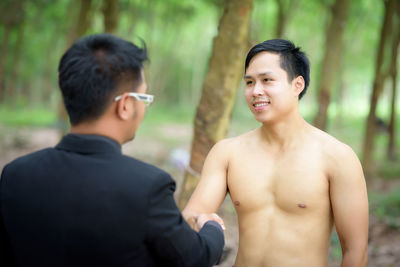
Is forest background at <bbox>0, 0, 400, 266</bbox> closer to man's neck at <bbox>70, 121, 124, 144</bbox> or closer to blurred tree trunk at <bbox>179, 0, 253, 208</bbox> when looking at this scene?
blurred tree trunk at <bbox>179, 0, 253, 208</bbox>

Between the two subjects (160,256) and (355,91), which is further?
(355,91)

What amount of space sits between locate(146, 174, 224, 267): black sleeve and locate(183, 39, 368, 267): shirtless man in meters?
0.68


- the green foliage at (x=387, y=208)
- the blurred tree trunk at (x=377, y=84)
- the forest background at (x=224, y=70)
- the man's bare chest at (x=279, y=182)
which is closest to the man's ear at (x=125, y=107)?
the forest background at (x=224, y=70)

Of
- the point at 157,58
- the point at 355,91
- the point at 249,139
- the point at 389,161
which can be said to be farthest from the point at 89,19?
the point at 355,91

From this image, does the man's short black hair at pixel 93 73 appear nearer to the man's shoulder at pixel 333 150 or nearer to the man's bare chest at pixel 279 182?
the man's bare chest at pixel 279 182

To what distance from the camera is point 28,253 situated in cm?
148

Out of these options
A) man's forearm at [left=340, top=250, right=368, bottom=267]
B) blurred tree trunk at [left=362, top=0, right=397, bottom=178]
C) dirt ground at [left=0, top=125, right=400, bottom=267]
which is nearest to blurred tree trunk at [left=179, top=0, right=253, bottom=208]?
dirt ground at [left=0, top=125, right=400, bottom=267]

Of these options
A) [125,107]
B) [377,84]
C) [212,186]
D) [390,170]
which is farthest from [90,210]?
[390,170]

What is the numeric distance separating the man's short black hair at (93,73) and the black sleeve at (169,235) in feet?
1.27

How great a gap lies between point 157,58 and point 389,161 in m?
19.2

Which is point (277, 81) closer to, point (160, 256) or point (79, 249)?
point (160, 256)

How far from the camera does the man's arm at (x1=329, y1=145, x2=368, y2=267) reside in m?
2.15

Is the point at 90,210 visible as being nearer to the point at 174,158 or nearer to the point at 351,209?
the point at 351,209

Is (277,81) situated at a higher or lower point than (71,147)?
higher
